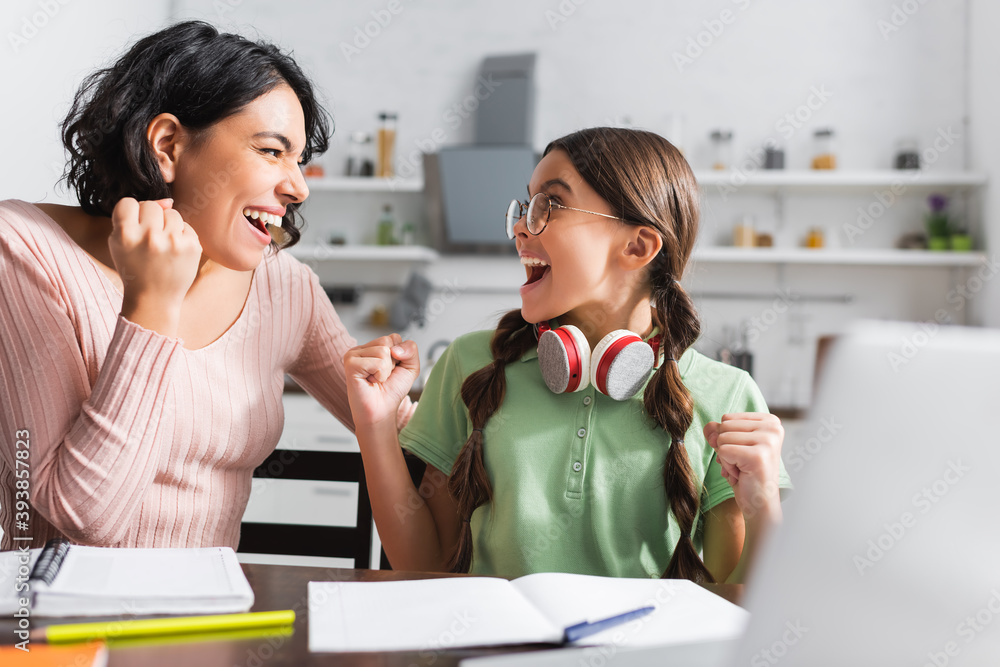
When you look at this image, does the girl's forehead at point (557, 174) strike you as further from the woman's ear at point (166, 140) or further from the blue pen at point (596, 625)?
the blue pen at point (596, 625)

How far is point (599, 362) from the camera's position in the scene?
1.08m

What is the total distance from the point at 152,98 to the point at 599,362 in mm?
819

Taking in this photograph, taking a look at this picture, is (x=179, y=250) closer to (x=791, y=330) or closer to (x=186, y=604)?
(x=186, y=604)

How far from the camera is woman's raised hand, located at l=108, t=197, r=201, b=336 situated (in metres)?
0.94

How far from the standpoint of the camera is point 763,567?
0.40m

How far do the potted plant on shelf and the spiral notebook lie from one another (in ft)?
11.4

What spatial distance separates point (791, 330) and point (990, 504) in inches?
136

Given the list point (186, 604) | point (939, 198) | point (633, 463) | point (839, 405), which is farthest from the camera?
point (939, 198)

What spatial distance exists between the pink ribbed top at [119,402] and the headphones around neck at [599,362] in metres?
0.47

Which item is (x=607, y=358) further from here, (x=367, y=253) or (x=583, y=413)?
(x=367, y=253)

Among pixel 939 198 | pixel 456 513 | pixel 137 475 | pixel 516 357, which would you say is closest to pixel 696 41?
pixel 939 198

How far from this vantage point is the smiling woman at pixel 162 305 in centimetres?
94

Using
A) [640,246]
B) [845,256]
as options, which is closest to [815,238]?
[845,256]

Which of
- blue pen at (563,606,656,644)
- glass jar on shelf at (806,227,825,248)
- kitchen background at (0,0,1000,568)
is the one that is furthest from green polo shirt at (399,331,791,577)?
glass jar on shelf at (806,227,825,248)
